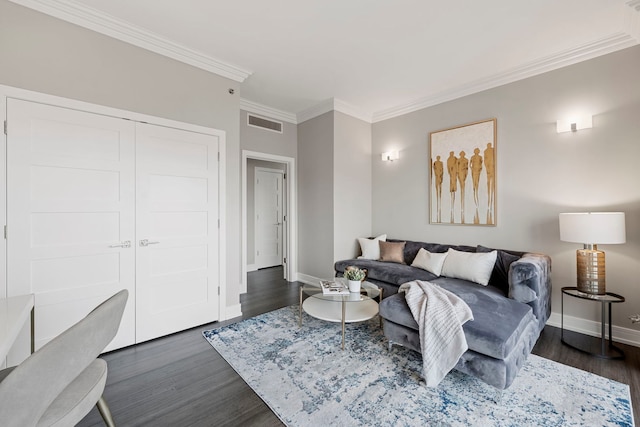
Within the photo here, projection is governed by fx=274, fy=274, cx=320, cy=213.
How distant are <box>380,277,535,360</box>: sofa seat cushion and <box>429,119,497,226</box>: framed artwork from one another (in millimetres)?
1121

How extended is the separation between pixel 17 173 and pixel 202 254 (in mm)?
1518

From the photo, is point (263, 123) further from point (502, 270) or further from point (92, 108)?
point (502, 270)

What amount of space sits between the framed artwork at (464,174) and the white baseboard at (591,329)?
1.18 m

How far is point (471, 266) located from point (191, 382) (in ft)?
9.32

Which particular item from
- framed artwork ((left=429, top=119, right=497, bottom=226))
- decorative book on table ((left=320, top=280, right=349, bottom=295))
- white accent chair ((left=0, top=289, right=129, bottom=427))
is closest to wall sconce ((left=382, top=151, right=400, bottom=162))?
framed artwork ((left=429, top=119, right=497, bottom=226))

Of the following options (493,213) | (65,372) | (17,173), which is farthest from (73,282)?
(493,213)

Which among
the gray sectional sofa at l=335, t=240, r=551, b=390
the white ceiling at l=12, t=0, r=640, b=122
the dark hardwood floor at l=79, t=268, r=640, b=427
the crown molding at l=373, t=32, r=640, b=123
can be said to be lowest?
the dark hardwood floor at l=79, t=268, r=640, b=427

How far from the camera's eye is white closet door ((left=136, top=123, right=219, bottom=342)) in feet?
8.36

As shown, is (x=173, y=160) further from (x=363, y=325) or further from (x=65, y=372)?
(x=363, y=325)

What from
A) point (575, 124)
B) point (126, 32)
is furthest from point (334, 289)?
point (126, 32)

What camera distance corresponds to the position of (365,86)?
11.8 feet

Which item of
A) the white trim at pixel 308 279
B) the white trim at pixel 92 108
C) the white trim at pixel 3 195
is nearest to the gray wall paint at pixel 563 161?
the white trim at pixel 308 279

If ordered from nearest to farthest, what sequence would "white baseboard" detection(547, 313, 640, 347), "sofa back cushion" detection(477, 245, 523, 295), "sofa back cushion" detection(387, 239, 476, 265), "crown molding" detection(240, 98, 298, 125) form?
"white baseboard" detection(547, 313, 640, 347), "sofa back cushion" detection(477, 245, 523, 295), "sofa back cushion" detection(387, 239, 476, 265), "crown molding" detection(240, 98, 298, 125)

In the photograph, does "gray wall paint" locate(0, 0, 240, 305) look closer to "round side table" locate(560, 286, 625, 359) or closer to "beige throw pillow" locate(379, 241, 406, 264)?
"beige throw pillow" locate(379, 241, 406, 264)
